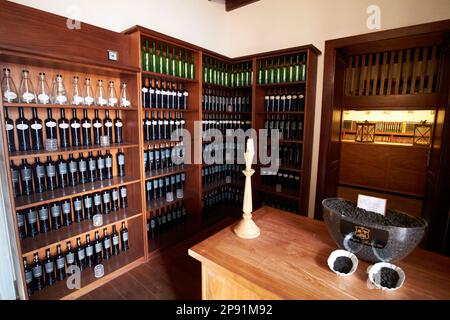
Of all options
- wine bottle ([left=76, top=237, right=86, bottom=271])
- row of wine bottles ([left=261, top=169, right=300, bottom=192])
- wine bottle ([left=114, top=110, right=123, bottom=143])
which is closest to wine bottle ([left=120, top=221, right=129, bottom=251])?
wine bottle ([left=76, top=237, right=86, bottom=271])

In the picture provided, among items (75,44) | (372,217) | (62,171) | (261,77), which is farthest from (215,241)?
(261,77)

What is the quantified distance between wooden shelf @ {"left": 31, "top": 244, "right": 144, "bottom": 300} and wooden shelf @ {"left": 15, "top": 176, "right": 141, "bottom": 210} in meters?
0.73

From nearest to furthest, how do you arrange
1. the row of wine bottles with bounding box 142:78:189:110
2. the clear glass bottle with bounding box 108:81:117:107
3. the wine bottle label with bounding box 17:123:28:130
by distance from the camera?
the wine bottle label with bounding box 17:123:28:130 → the clear glass bottle with bounding box 108:81:117:107 → the row of wine bottles with bounding box 142:78:189:110

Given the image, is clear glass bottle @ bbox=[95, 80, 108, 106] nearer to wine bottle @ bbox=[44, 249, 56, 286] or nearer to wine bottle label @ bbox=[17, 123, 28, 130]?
wine bottle label @ bbox=[17, 123, 28, 130]

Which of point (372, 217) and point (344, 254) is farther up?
point (372, 217)

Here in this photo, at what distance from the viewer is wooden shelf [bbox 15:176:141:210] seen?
1605 mm

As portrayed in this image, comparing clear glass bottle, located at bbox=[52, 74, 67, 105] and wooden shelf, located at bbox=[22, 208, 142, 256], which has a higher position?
clear glass bottle, located at bbox=[52, 74, 67, 105]

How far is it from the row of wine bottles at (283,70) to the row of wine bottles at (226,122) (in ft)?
2.10

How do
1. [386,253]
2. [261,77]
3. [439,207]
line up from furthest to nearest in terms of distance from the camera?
1. [261,77]
2. [439,207]
3. [386,253]

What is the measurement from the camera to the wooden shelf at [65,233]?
5.45 ft

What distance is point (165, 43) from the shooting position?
89.4 inches

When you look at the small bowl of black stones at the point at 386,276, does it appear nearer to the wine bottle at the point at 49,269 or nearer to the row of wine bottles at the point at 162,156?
the row of wine bottles at the point at 162,156

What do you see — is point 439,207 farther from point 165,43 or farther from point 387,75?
point 165,43
